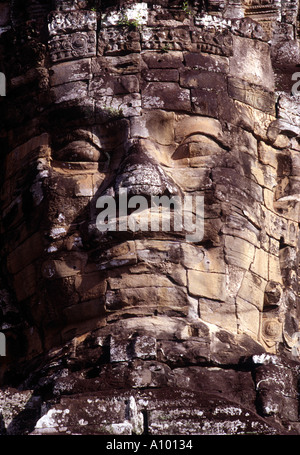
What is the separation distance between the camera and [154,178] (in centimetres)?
1859

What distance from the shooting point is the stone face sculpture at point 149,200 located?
17.9m

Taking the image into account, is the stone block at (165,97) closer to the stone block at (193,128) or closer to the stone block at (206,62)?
the stone block at (193,128)

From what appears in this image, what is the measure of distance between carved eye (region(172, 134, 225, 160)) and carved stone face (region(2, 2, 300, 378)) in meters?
0.01

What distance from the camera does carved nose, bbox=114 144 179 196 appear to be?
18531 millimetres

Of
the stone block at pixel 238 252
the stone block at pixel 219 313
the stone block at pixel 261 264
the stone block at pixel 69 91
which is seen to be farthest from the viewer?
the stone block at pixel 69 91

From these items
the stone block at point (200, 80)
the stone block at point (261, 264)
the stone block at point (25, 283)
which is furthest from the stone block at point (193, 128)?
the stone block at point (25, 283)

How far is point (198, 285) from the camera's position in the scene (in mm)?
18516

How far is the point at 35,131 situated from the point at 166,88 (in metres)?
1.48

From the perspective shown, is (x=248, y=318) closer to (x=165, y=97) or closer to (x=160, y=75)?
(x=165, y=97)

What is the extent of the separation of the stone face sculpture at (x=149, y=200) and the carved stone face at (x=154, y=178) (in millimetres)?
20

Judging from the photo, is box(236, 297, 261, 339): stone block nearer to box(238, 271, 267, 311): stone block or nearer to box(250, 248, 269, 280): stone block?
box(238, 271, 267, 311): stone block

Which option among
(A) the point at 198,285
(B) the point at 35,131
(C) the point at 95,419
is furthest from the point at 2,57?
(C) the point at 95,419

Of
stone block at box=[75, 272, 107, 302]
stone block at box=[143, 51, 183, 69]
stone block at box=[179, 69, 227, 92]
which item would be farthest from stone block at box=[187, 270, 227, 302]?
stone block at box=[143, 51, 183, 69]

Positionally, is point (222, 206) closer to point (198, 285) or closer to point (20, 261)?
point (198, 285)
